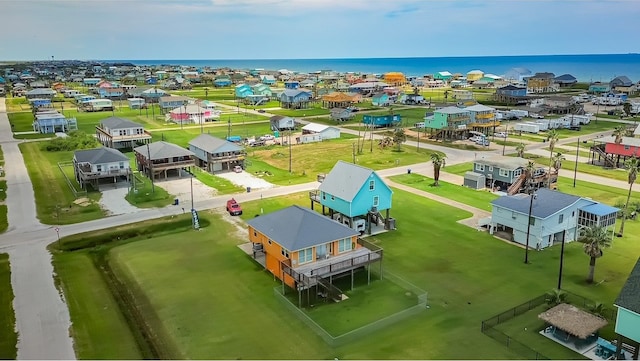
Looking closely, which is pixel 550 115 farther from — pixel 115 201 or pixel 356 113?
pixel 115 201

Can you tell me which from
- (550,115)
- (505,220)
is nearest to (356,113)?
(550,115)

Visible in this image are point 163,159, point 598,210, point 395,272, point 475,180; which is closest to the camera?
point 395,272

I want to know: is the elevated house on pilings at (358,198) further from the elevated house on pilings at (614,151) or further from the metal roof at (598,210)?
the elevated house on pilings at (614,151)

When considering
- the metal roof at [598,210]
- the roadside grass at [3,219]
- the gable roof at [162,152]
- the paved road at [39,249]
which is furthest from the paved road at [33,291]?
the metal roof at [598,210]

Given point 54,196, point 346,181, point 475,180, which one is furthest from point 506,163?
point 54,196

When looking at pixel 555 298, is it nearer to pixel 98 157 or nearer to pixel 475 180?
pixel 475 180

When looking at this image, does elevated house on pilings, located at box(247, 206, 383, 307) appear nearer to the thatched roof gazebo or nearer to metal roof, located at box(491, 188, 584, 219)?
the thatched roof gazebo

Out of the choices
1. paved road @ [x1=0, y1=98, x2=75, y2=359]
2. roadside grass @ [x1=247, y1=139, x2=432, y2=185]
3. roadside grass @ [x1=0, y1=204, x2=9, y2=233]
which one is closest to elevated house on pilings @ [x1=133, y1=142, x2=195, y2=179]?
roadside grass @ [x1=247, y1=139, x2=432, y2=185]
